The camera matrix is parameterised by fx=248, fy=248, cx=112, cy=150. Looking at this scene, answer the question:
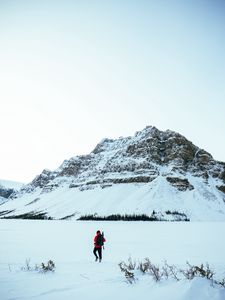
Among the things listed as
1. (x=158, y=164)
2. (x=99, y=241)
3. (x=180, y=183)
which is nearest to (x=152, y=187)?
(x=180, y=183)

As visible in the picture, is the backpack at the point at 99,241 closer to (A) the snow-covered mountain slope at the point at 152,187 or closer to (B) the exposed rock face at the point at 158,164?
(A) the snow-covered mountain slope at the point at 152,187

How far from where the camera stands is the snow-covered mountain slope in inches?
4781

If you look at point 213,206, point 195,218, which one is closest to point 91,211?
point 195,218

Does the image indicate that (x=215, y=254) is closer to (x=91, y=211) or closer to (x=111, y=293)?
(x=111, y=293)

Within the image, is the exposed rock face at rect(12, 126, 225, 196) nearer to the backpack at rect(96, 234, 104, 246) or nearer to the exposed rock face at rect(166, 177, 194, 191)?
the exposed rock face at rect(166, 177, 194, 191)

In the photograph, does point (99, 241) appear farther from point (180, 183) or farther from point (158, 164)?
Result: point (158, 164)

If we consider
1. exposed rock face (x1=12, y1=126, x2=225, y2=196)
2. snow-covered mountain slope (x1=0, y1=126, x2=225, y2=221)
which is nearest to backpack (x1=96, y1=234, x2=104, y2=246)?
snow-covered mountain slope (x1=0, y1=126, x2=225, y2=221)

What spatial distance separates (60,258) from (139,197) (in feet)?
404

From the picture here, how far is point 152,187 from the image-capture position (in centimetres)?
14375

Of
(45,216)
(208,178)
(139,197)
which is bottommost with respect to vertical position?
(45,216)

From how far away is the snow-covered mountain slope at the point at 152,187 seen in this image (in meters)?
121

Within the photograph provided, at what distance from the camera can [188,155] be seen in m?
174

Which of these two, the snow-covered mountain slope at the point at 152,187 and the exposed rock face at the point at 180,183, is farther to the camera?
the exposed rock face at the point at 180,183

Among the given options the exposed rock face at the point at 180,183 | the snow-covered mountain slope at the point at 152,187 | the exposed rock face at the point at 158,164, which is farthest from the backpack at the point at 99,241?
the exposed rock face at the point at 158,164
